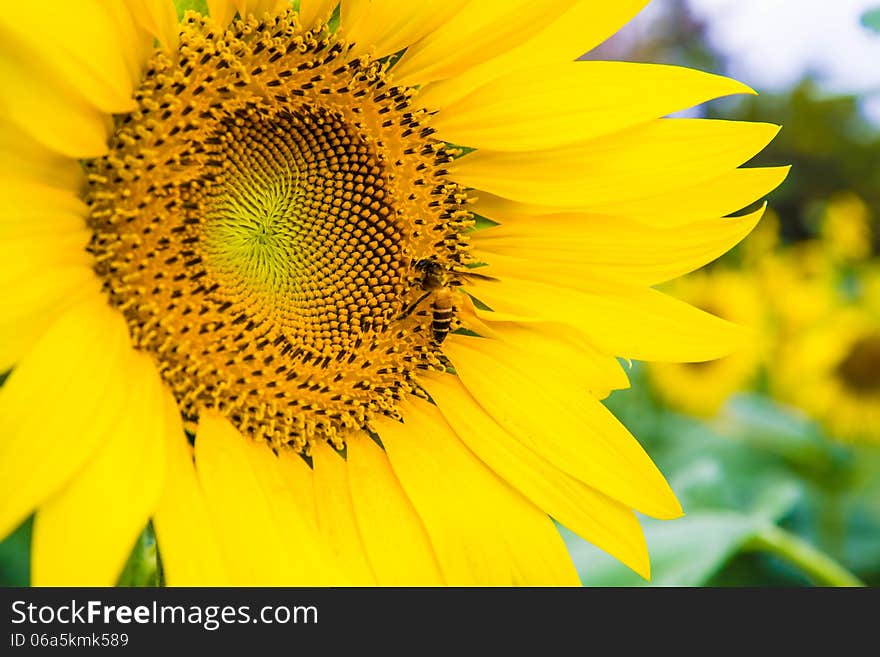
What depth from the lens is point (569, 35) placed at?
1.18m

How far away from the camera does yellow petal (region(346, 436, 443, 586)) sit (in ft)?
3.87

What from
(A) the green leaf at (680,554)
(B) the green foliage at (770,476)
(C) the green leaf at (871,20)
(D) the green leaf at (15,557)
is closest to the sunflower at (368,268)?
(A) the green leaf at (680,554)

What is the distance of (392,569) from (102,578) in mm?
405

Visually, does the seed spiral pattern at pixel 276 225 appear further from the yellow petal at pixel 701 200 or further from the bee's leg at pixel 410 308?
the yellow petal at pixel 701 200

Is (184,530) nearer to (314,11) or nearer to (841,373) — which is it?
(314,11)

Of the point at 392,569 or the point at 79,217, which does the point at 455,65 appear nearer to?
the point at 79,217

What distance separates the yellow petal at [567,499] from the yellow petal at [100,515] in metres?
0.47

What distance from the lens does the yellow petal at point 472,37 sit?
1144 millimetres

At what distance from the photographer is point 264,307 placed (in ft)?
4.05

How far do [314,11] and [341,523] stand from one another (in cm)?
63

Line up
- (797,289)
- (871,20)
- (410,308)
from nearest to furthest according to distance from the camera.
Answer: (410,308)
(871,20)
(797,289)

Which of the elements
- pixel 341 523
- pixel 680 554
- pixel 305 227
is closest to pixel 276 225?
pixel 305 227

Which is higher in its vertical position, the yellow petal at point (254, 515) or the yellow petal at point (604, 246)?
the yellow petal at point (604, 246)
